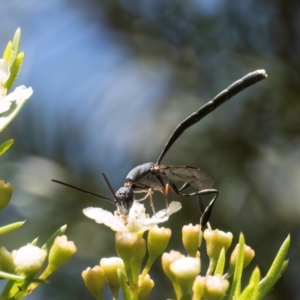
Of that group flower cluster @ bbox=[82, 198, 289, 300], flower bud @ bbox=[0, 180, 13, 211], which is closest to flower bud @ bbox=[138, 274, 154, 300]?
flower cluster @ bbox=[82, 198, 289, 300]

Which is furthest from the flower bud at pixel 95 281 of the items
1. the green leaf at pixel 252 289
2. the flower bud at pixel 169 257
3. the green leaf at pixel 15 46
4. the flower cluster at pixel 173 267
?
the green leaf at pixel 15 46

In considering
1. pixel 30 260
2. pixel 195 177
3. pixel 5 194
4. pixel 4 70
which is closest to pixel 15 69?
pixel 4 70

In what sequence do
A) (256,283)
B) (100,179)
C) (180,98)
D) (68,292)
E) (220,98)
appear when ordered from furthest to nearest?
(180,98)
(100,179)
(68,292)
(220,98)
(256,283)

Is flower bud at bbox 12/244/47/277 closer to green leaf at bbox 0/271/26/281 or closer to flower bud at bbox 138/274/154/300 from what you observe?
green leaf at bbox 0/271/26/281

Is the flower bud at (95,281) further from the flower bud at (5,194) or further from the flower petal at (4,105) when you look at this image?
the flower petal at (4,105)

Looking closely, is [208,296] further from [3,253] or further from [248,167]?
[248,167]

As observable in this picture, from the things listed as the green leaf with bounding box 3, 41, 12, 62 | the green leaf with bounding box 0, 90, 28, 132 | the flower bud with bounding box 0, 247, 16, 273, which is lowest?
the flower bud with bounding box 0, 247, 16, 273

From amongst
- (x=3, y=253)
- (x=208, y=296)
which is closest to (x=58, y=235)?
Result: (x=3, y=253)
